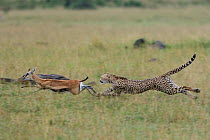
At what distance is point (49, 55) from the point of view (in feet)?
33.6

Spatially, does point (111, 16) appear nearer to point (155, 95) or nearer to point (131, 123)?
point (155, 95)

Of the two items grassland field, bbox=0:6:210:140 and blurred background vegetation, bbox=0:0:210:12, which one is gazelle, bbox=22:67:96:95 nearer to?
grassland field, bbox=0:6:210:140

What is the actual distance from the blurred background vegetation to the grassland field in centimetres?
964

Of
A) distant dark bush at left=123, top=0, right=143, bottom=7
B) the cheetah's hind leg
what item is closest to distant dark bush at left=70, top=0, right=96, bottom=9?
distant dark bush at left=123, top=0, right=143, bottom=7

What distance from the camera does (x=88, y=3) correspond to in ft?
83.1

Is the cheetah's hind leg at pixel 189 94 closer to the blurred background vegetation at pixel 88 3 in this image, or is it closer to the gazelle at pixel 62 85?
the gazelle at pixel 62 85

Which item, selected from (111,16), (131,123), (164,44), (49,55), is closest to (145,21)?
(111,16)

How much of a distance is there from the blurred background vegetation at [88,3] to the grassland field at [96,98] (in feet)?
31.6

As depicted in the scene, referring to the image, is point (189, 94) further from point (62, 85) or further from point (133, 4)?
point (133, 4)

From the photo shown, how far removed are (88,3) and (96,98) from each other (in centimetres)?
1971

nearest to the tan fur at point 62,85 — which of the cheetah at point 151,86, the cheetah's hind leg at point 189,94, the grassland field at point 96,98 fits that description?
the grassland field at point 96,98

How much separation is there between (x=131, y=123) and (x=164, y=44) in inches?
262

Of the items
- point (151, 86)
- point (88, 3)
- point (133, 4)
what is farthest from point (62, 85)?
point (133, 4)

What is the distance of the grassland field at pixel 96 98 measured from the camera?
4707mm
